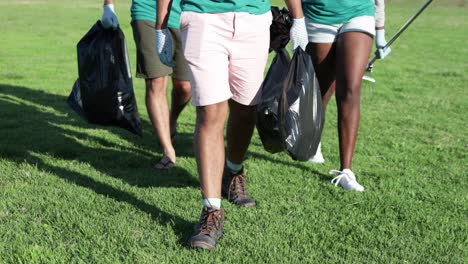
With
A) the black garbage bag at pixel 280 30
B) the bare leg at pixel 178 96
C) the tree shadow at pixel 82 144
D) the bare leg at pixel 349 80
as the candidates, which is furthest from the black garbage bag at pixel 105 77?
the bare leg at pixel 349 80

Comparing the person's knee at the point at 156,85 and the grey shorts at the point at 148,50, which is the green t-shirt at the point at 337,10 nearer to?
the grey shorts at the point at 148,50

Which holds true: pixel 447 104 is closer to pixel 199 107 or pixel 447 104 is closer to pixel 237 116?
pixel 237 116

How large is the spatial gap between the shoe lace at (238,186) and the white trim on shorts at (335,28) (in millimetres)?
1213

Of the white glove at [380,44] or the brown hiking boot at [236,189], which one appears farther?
the white glove at [380,44]

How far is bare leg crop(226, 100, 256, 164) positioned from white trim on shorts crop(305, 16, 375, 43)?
990 mm

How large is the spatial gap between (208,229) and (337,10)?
1.94 m

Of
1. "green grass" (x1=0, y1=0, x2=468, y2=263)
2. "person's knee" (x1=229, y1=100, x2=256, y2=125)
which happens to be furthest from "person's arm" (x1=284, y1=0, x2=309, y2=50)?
"green grass" (x1=0, y1=0, x2=468, y2=263)

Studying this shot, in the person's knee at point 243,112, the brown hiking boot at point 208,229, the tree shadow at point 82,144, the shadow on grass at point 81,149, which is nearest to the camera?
the brown hiking boot at point 208,229

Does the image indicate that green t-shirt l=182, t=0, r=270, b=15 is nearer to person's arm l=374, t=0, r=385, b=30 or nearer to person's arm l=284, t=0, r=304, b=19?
person's arm l=284, t=0, r=304, b=19

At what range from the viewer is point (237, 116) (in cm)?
363

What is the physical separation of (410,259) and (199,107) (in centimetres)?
133

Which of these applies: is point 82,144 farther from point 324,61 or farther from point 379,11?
point 379,11

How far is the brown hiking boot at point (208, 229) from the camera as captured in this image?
297 centimetres

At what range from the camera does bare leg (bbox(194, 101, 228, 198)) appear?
10.4ft
